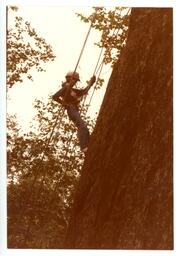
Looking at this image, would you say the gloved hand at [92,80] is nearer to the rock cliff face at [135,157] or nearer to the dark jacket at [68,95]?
the dark jacket at [68,95]

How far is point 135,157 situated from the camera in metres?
3.42

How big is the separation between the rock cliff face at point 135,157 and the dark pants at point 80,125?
155mm

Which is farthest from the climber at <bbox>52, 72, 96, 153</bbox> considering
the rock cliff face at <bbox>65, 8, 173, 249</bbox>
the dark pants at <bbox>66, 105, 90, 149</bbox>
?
the rock cliff face at <bbox>65, 8, 173, 249</bbox>

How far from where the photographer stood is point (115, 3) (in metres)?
3.79

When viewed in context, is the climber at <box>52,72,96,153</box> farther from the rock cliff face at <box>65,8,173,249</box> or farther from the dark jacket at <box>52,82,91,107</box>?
the rock cliff face at <box>65,8,173,249</box>

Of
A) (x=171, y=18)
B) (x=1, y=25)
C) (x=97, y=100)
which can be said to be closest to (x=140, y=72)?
(x=171, y=18)

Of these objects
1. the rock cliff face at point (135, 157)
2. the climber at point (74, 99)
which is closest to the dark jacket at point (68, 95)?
the climber at point (74, 99)

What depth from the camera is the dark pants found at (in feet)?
13.2

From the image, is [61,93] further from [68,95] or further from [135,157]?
[135,157]

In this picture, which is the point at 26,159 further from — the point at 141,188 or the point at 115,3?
the point at 115,3

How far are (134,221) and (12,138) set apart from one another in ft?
4.00

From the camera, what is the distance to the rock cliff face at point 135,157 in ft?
10.8

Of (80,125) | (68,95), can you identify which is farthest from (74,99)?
(80,125)

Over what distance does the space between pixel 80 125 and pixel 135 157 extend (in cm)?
82
